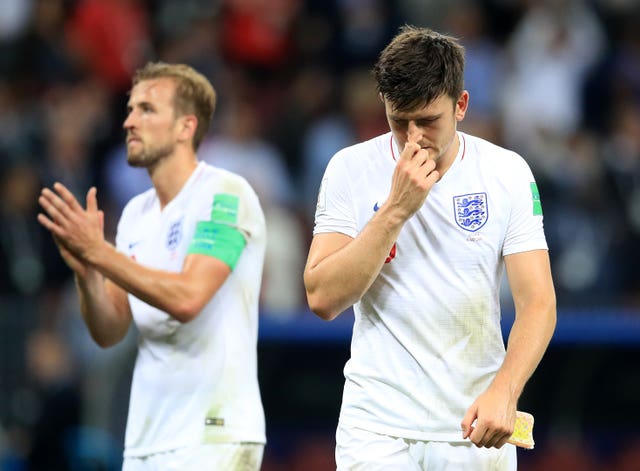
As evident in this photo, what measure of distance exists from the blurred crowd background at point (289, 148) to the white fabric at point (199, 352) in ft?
11.8

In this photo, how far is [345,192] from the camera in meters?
5.86

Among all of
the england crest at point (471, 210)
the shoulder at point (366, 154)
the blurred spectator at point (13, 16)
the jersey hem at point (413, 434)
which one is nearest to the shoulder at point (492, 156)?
the england crest at point (471, 210)

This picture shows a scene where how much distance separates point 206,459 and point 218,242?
3.55 ft

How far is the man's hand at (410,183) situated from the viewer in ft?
17.7

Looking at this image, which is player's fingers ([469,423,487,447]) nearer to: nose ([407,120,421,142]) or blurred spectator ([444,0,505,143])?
nose ([407,120,421,142])

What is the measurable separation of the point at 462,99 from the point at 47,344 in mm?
6407

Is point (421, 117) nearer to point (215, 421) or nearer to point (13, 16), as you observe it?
point (215, 421)

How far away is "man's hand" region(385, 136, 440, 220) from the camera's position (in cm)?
539

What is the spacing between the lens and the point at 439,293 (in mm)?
5766

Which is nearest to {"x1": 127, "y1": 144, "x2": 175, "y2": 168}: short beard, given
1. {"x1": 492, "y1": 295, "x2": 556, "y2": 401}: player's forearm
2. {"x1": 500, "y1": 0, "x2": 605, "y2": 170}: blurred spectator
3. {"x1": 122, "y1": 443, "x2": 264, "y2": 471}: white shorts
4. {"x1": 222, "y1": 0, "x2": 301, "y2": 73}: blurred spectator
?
{"x1": 122, "y1": 443, "x2": 264, "y2": 471}: white shorts

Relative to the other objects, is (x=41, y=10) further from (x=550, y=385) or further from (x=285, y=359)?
(x=550, y=385)

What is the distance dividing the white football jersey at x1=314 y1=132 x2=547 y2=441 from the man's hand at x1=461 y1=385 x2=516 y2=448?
0.44 metres

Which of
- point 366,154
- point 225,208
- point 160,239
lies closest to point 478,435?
point 366,154

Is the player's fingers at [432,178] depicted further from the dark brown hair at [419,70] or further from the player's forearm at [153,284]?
the player's forearm at [153,284]
